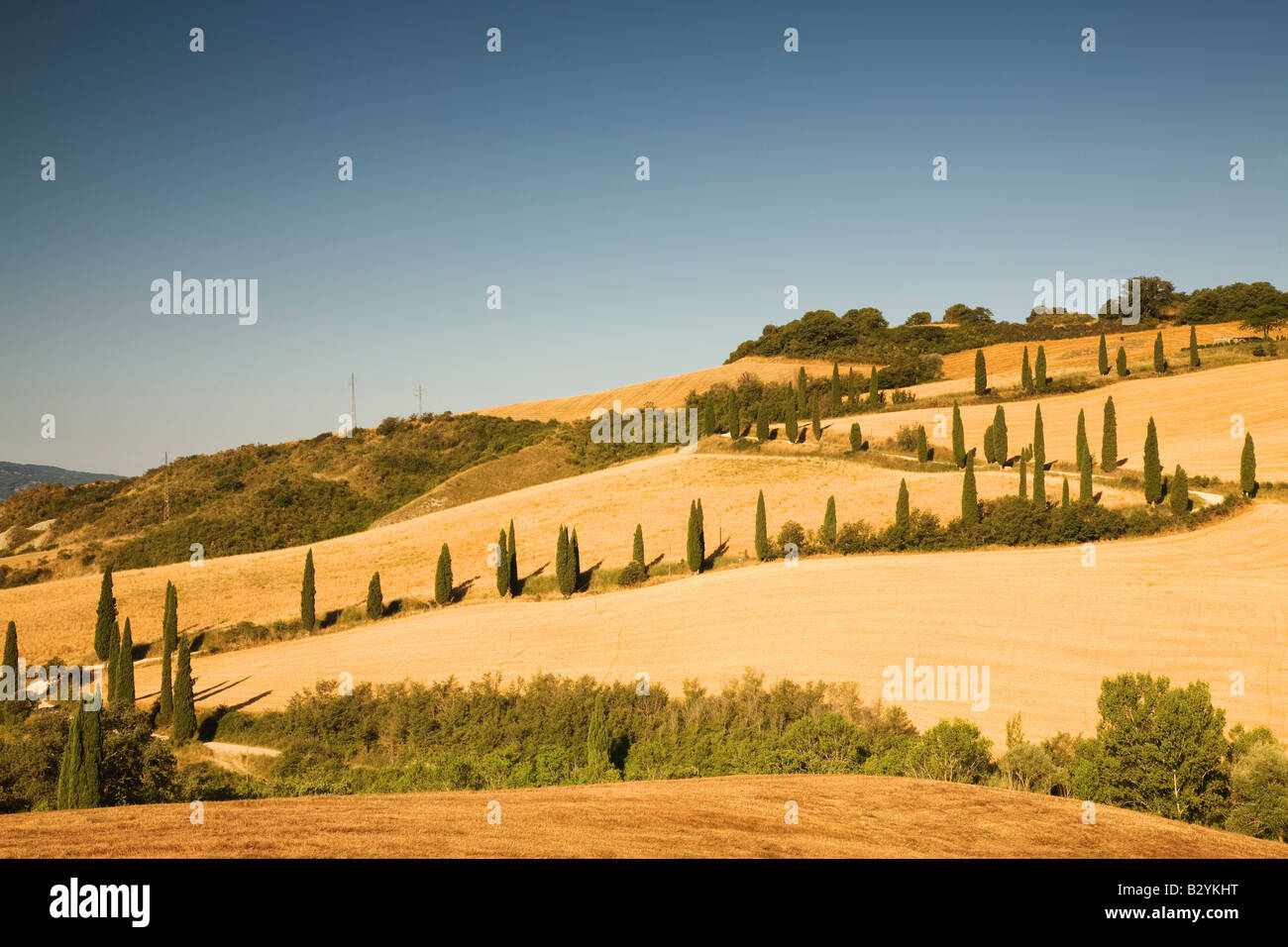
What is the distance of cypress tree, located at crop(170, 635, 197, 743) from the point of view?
3156cm

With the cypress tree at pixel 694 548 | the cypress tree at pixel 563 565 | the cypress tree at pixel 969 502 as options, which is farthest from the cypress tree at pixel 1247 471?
the cypress tree at pixel 563 565

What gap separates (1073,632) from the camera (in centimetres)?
3278

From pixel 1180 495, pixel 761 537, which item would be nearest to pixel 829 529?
pixel 761 537

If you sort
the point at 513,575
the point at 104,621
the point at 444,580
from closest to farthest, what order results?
the point at 104,621 < the point at 444,580 < the point at 513,575

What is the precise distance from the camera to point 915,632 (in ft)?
113

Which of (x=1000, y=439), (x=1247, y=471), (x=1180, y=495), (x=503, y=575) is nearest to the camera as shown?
(x=1180, y=495)

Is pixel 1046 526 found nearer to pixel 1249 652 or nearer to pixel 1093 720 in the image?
pixel 1249 652

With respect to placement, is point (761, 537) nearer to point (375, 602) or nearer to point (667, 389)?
point (375, 602)

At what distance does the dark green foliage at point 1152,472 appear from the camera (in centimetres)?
4628

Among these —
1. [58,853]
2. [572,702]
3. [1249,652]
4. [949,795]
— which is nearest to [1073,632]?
[1249,652]

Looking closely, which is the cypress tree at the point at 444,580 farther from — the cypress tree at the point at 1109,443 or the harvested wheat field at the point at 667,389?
the harvested wheat field at the point at 667,389

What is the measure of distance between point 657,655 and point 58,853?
29972 millimetres

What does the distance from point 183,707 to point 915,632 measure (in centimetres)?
3020

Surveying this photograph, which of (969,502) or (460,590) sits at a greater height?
(969,502)
